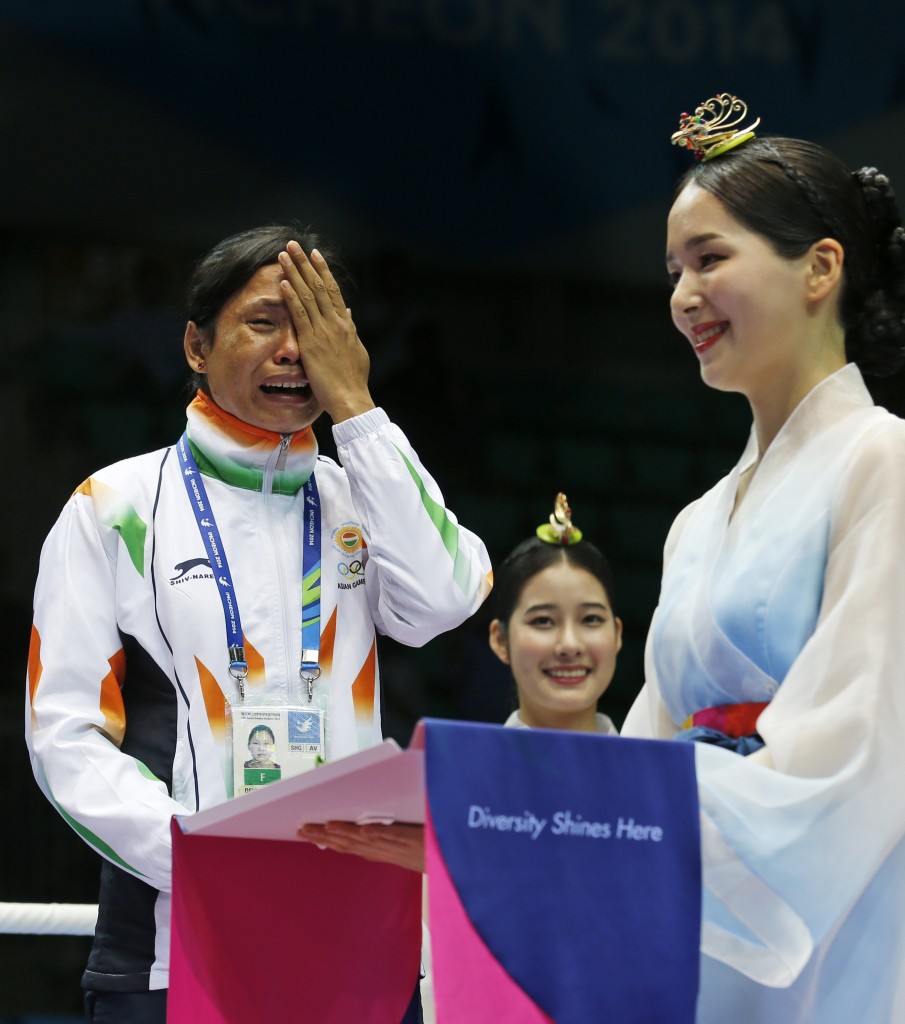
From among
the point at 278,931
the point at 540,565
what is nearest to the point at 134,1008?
the point at 278,931

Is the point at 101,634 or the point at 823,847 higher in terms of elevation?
the point at 101,634

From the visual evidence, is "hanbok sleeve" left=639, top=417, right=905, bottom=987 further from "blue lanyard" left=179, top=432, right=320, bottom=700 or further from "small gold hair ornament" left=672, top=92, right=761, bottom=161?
"blue lanyard" left=179, top=432, right=320, bottom=700

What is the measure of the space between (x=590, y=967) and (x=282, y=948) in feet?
1.56

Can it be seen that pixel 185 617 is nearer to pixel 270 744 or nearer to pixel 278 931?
pixel 270 744

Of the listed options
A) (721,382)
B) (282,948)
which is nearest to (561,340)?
(721,382)

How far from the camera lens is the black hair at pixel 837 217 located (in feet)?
6.22

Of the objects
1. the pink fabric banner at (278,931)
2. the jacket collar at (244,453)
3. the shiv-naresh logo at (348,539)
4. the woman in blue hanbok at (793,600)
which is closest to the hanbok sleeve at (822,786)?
the woman in blue hanbok at (793,600)

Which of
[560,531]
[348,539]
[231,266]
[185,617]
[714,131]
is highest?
[714,131]

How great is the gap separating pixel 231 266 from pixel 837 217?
2.91 feet

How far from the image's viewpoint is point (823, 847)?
62.9 inches

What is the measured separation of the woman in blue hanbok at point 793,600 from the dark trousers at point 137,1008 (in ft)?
1.38

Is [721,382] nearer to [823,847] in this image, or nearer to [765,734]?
[765,734]

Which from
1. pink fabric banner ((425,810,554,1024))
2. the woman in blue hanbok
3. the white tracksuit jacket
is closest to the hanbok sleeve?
the woman in blue hanbok

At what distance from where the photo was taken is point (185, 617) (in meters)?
2.07
